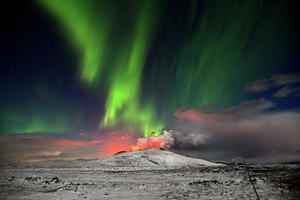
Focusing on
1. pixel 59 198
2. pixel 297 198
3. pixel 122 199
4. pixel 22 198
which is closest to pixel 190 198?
pixel 122 199

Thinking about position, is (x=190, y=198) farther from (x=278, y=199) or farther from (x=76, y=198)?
(x=76, y=198)

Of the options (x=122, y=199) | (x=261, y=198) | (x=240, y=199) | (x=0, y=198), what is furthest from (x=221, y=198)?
(x=0, y=198)

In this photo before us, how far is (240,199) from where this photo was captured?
80.2 ft

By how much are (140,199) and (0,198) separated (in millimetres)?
11929

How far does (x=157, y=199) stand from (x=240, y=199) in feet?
21.0

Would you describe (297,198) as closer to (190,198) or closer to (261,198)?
(261,198)

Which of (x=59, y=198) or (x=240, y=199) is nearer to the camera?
(x=240, y=199)

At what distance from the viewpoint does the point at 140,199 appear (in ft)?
84.3

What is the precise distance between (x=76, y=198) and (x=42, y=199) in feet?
9.75

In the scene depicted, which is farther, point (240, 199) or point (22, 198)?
point (22, 198)

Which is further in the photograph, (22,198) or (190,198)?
(22,198)

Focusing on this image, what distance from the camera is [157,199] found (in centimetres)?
2508

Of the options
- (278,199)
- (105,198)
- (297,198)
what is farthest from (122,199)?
(297,198)

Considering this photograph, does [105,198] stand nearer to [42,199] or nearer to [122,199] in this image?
[122,199]
